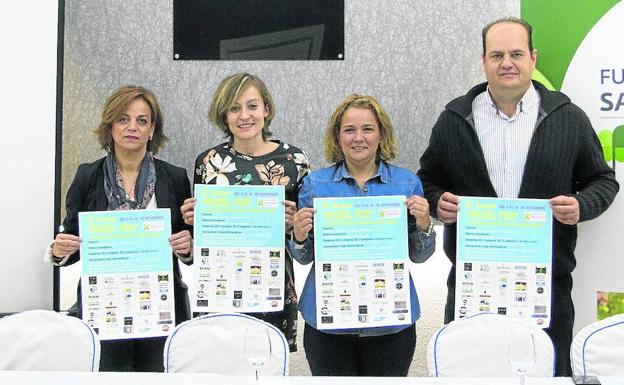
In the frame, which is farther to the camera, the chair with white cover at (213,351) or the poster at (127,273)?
the poster at (127,273)

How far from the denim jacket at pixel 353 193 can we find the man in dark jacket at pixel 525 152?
0.17 metres

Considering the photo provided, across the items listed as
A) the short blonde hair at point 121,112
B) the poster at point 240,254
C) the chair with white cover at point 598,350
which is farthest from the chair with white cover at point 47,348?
the chair with white cover at point 598,350

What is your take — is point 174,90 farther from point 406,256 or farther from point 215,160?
point 406,256

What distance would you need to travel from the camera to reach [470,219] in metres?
3.21

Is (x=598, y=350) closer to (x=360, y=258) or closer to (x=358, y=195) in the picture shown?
(x=360, y=258)

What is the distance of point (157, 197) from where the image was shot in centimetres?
335

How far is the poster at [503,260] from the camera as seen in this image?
3.21m

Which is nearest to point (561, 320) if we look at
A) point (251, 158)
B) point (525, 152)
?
point (525, 152)

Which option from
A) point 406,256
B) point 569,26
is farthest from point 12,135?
point 569,26

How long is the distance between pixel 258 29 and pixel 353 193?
157 centimetres

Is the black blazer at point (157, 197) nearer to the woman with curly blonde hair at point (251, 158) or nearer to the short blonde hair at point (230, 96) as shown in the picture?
the woman with curly blonde hair at point (251, 158)

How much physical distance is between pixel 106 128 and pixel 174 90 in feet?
3.48

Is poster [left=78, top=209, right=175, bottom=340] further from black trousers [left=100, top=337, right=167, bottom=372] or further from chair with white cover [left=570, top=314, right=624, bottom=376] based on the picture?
chair with white cover [left=570, top=314, right=624, bottom=376]

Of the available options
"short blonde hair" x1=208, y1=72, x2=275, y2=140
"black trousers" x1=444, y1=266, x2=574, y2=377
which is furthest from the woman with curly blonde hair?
"black trousers" x1=444, y1=266, x2=574, y2=377
